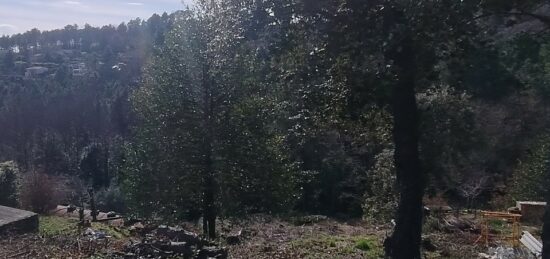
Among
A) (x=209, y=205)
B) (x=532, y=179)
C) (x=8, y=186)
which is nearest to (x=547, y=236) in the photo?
(x=209, y=205)

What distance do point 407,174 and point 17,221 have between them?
37.0 feet

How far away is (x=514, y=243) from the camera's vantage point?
446 inches

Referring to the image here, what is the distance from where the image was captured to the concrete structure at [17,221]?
1543cm

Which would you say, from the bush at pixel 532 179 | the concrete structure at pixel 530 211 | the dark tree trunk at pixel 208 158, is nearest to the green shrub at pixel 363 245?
the dark tree trunk at pixel 208 158

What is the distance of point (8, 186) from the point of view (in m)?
25.8

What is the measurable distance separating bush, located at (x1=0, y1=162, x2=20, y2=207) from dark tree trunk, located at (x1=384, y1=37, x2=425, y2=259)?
20.8m

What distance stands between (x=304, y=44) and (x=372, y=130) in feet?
9.56

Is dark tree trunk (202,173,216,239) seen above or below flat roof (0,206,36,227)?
above

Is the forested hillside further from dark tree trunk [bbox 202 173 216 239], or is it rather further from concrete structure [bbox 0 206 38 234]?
concrete structure [bbox 0 206 38 234]

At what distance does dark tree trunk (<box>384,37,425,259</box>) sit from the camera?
8.15m

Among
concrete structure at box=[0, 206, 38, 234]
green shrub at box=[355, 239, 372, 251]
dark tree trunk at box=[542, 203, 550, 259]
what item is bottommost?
concrete structure at box=[0, 206, 38, 234]

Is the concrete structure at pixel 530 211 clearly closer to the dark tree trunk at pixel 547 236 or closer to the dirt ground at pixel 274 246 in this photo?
the dirt ground at pixel 274 246

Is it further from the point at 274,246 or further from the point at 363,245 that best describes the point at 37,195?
the point at 363,245

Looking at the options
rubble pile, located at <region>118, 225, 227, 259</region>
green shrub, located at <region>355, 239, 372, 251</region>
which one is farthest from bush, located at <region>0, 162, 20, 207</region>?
green shrub, located at <region>355, 239, 372, 251</region>
